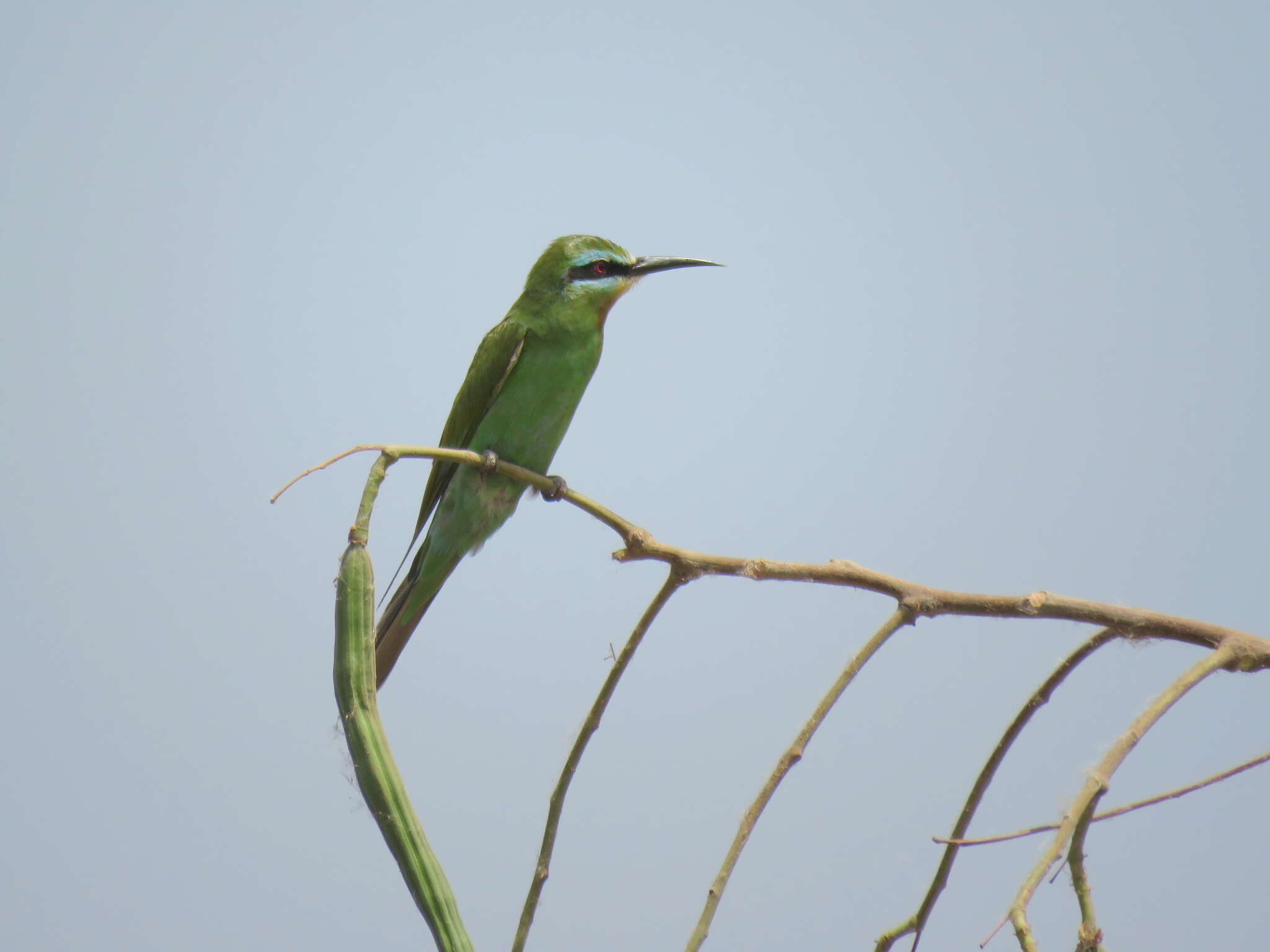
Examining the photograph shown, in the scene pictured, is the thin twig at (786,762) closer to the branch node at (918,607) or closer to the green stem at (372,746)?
the branch node at (918,607)

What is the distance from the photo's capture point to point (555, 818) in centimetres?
131

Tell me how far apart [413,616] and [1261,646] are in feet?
5.48

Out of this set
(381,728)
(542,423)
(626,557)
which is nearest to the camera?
(381,728)

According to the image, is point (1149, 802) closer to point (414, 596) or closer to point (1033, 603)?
point (1033, 603)

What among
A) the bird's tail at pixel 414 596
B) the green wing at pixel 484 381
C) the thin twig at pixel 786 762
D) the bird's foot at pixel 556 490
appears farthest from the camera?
the green wing at pixel 484 381

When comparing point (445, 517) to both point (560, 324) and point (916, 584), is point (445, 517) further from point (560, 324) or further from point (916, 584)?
point (916, 584)

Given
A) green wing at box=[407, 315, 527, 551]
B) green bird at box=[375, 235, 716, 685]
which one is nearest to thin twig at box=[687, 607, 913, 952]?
green bird at box=[375, 235, 716, 685]

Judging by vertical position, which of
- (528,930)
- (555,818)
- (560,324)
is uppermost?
(560,324)

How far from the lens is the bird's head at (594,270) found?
255 cm

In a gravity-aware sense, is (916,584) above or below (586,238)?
below

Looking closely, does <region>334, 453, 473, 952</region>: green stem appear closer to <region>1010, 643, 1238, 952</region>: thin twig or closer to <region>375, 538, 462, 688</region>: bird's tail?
<region>1010, 643, 1238, 952</region>: thin twig

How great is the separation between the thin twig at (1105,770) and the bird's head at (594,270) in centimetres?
166

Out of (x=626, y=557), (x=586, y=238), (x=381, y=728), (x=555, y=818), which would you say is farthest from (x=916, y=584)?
(x=586, y=238)

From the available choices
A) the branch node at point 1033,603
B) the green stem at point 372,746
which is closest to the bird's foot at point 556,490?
the green stem at point 372,746
